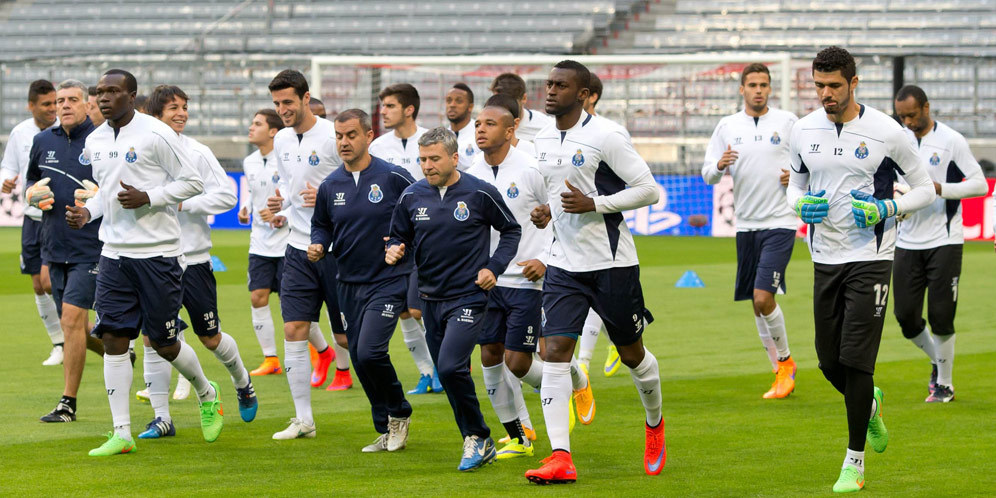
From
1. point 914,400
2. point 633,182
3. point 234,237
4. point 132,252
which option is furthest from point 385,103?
point 234,237

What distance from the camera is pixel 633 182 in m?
7.19

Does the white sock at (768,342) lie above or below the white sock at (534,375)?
below

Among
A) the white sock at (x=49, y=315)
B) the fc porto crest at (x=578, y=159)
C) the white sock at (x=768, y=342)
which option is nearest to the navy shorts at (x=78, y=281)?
the white sock at (x=49, y=315)

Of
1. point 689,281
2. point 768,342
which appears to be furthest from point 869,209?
point 689,281

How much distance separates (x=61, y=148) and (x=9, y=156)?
6.58 ft

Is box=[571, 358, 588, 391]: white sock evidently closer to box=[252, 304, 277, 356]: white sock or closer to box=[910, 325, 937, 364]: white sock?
box=[910, 325, 937, 364]: white sock

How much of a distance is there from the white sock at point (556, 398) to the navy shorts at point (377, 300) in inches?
45.6

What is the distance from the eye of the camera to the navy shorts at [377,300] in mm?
7840

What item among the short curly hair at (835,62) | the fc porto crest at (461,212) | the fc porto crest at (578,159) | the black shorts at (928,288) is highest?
the short curly hair at (835,62)

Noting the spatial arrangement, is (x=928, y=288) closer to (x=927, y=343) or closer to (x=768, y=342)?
(x=927, y=343)

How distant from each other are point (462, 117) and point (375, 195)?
8.21 ft

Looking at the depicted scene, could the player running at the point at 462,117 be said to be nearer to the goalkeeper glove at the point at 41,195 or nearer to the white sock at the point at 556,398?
the goalkeeper glove at the point at 41,195

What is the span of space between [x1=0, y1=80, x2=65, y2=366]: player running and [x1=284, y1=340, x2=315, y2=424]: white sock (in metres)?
3.42

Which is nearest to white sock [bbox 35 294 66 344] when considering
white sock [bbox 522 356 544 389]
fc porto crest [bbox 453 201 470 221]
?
white sock [bbox 522 356 544 389]
